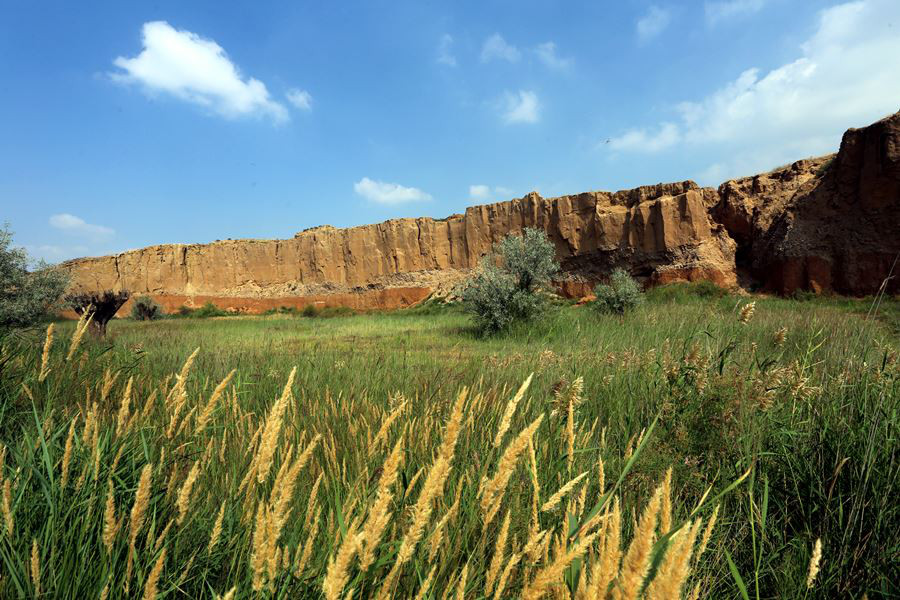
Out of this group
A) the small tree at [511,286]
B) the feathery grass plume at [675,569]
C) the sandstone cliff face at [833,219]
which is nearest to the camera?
the feathery grass plume at [675,569]

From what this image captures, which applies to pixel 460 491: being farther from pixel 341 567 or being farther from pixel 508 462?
pixel 341 567

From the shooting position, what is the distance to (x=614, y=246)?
31.2 m

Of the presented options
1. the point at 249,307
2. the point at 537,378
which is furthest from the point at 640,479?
the point at 249,307

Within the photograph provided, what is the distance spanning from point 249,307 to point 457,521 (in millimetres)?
49996

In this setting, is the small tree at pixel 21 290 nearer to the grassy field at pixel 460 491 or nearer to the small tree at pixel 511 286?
the grassy field at pixel 460 491

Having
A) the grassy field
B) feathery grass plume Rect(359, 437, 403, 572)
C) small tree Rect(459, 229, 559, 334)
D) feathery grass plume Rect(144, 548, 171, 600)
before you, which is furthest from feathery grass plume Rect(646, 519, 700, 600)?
small tree Rect(459, 229, 559, 334)

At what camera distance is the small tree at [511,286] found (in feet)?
45.4

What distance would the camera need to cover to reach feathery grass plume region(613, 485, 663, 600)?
0.54 metres

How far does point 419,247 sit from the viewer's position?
41500 millimetres

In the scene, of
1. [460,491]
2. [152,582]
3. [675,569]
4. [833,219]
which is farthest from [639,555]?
[833,219]

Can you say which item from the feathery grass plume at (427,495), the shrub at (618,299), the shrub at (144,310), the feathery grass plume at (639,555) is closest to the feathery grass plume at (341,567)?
the feathery grass plume at (427,495)

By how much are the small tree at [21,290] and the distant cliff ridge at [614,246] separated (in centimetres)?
802

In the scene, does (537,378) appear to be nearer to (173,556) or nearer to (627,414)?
(627,414)

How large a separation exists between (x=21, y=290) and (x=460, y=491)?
1537cm
